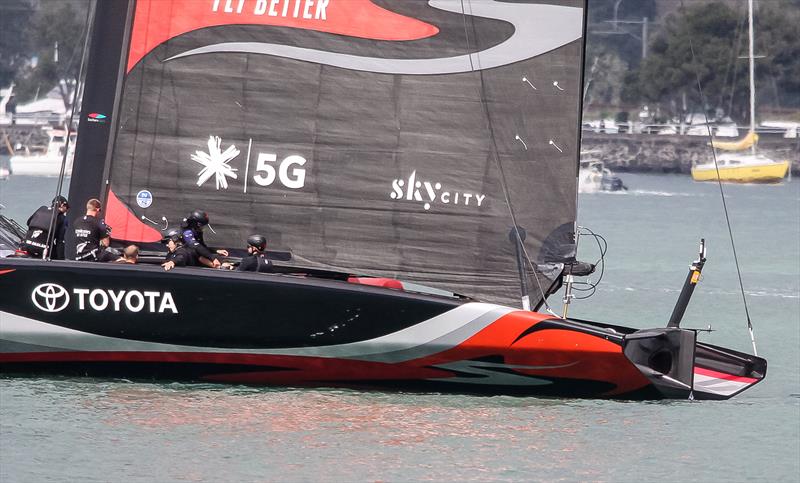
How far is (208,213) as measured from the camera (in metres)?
13.6

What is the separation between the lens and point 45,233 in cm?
1342

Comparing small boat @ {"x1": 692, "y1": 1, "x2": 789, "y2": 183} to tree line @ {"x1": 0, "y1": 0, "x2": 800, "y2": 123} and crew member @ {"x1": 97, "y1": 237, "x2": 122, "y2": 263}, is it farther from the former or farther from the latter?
crew member @ {"x1": 97, "y1": 237, "x2": 122, "y2": 263}

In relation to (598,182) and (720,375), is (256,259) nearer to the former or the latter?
(720,375)

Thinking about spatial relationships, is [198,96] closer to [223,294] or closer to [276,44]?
[276,44]

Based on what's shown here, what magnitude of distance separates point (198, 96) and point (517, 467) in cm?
449

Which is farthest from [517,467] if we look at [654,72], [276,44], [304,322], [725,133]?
[654,72]

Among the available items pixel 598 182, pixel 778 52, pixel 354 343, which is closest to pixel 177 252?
pixel 354 343

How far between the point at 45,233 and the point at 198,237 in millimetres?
1323

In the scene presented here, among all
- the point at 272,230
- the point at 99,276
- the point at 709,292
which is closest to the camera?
the point at 99,276

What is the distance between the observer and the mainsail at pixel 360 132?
13.4 m

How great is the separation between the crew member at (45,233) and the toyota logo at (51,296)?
0.57 meters

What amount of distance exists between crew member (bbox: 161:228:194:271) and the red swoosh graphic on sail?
159 centimetres

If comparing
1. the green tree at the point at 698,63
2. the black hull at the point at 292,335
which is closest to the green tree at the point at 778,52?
the green tree at the point at 698,63

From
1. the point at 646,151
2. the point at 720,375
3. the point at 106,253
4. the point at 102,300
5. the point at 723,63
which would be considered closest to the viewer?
the point at 102,300
